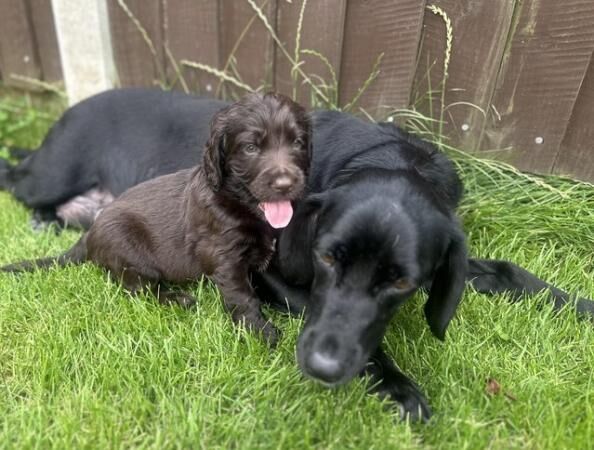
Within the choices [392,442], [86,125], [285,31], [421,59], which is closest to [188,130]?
[86,125]

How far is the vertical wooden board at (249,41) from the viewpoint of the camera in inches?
145

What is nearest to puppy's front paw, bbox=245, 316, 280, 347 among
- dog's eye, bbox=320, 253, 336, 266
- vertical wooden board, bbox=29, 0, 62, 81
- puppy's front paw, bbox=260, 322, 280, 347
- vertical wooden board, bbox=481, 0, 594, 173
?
puppy's front paw, bbox=260, 322, 280, 347

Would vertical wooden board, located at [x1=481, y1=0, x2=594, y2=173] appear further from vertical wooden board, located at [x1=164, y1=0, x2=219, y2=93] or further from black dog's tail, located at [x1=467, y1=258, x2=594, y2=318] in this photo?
vertical wooden board, located at [x1=164, y1=0, x2=219, y2=93]

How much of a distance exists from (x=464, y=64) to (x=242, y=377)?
2393 millimetres

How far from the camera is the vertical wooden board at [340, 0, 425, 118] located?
327cm

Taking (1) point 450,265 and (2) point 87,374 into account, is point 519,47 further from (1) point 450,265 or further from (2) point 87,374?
(2) point 87,374

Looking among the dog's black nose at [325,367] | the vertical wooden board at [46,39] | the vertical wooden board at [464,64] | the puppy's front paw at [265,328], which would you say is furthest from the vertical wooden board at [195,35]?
the dog's black nose at [325,367]

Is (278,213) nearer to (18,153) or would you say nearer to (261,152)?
(261,152)

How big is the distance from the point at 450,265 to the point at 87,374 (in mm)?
1554

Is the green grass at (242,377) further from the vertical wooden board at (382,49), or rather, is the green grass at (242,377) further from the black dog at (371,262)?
the vertical wooden board at (382,49)

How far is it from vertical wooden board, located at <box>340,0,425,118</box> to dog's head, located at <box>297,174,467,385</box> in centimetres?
170

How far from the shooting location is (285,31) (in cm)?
363

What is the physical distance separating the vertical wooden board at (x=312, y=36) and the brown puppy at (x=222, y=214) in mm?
1161

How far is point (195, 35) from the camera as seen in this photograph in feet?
12.8
